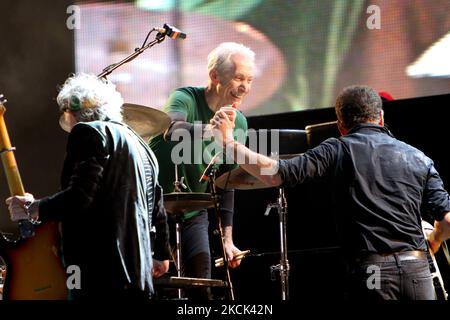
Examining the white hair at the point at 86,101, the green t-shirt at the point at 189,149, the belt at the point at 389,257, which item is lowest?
the belt at the point at 389,257

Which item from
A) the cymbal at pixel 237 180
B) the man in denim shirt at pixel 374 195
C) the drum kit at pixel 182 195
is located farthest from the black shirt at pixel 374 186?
the cymbal at pixel 237 180

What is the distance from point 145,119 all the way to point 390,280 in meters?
1.56

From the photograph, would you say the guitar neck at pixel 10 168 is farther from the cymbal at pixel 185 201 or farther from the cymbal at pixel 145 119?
the cymbal at pixel 185 201

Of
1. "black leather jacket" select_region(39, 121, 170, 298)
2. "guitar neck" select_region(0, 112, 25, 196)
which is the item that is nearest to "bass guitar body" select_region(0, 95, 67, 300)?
"black leather jacket" select_region(39, 121, 170, 298)

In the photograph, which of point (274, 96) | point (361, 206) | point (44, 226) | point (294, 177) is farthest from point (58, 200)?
point (274, 96)

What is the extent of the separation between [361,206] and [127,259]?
3.41 feet

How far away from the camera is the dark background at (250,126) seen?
544 cm

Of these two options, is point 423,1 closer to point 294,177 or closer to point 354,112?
point 354,112

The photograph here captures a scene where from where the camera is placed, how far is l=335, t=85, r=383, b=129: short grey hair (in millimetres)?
3318

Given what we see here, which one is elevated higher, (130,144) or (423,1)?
(423,1)

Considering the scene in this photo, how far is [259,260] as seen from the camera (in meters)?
5.92

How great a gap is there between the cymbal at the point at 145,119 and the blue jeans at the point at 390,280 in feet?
4.35

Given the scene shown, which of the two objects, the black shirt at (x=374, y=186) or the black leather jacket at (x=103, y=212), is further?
the black shirt at (x=374, y=186)

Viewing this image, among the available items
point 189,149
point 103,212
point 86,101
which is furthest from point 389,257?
point 189,149
